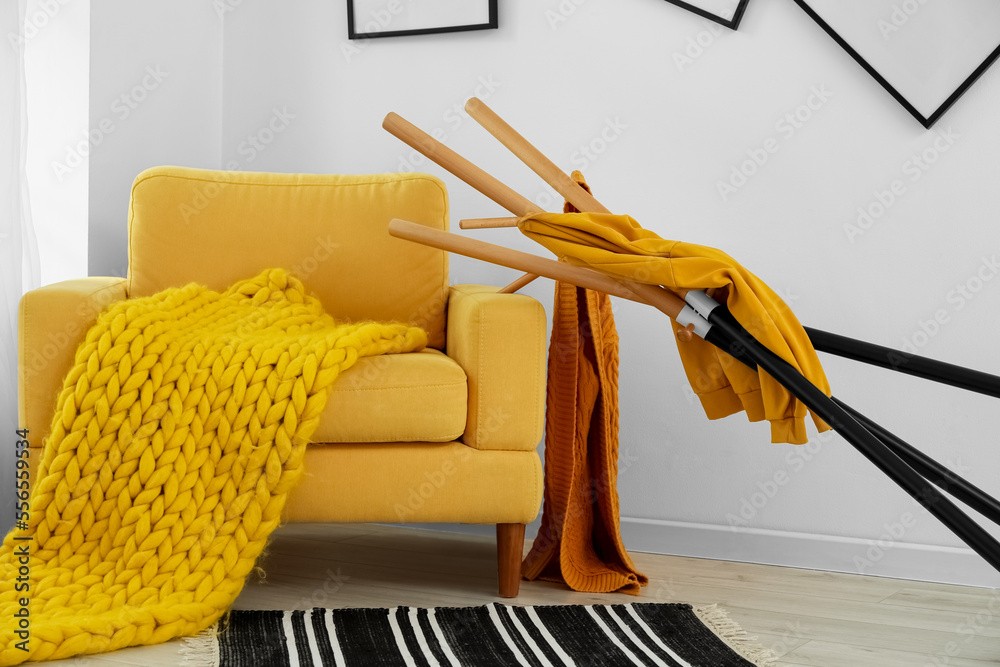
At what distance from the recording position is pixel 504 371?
1552 mm

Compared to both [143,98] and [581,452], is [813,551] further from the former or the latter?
[143,98]

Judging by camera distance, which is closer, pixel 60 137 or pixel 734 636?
pixel 734 636

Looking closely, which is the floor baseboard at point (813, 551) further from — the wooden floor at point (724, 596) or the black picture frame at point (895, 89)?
the black picture frame at point (895, 89)

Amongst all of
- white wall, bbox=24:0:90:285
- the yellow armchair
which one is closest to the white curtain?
white wall, bbox=24:0:90:285

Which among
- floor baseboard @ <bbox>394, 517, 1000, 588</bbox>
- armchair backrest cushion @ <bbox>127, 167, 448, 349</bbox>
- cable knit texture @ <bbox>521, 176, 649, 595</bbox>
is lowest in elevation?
floor baseboard @ <bbox>394, 517, 1000, 588</bbox>

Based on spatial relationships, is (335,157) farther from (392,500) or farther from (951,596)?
(951,596)

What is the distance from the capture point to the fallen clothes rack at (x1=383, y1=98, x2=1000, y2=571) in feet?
2.82

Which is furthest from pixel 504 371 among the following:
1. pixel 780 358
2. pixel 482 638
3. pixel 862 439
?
pixel 862 439

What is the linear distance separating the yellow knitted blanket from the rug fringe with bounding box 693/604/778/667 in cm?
77

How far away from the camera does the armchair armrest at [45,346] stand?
1.47 m

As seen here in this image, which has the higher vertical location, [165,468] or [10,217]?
[10,217]

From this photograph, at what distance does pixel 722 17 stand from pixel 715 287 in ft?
3.76

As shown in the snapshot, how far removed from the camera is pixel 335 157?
2418 mm

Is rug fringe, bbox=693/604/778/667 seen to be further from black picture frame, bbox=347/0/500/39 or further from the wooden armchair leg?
black picture frame, bbox=347/0/500/39
